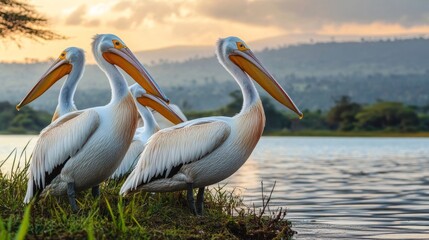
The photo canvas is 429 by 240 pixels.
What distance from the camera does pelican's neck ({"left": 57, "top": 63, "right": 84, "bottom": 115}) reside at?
8961 millimetres

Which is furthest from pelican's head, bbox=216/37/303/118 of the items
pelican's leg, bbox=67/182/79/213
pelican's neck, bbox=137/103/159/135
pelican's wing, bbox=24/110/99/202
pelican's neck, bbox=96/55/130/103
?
pelican's leg, bbox=67/182/79/213

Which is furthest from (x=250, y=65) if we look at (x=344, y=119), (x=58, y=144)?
(x=344, y=119)

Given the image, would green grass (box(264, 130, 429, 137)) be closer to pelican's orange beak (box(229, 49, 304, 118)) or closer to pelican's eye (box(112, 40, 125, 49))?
pelican's orange beak (box(229, 49, 304, 118))

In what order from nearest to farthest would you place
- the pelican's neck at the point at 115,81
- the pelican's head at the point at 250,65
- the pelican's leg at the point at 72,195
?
1. the pelican's leg at the point at 72,195
2. the pelican's neck at the point at 115,81
3. the pelican's head at the point at 250,65

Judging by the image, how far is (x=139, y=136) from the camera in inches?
399

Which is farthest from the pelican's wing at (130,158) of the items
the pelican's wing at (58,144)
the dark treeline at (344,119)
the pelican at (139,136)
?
the dark treeline at (344,119)

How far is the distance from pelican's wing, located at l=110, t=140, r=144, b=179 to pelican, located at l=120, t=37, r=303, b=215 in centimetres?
128

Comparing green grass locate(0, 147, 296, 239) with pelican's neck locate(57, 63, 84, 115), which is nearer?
green grass locate(0, 147, 296, 239)

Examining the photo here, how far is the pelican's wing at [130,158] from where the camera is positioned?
32.3ft

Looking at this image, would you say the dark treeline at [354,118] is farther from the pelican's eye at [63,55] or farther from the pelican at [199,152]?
the pelican at [199,152]

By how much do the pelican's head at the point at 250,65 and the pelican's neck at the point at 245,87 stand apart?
1.9 inches

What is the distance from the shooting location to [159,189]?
8.47 metres

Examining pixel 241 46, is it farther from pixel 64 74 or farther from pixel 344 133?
pixel 344 133

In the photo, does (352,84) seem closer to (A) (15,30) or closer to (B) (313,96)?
(B) (313,96)
